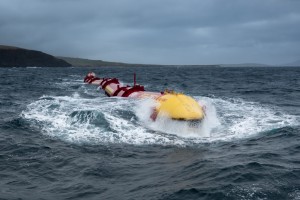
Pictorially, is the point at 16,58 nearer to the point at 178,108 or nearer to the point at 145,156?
the point at 178,108

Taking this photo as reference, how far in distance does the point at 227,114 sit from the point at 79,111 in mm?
8819

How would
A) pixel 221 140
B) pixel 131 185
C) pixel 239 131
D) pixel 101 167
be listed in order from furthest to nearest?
pixel 239 131
pixel 221 140
pixel 101 167
pixel 131 185

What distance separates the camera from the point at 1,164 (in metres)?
12.3

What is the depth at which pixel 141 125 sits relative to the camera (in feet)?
60.5

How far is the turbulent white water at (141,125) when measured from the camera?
15.8 m

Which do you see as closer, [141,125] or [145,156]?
[145,156]

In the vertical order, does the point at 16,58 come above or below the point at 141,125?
above

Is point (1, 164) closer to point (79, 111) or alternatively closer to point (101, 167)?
point (101, 167)

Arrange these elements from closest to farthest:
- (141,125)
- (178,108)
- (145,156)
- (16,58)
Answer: (145,156) < (178,108) < (141,125) < (16,58)

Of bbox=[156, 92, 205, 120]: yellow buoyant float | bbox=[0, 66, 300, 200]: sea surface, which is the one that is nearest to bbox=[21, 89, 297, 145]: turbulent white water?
bbox=[0, 66, 300, 200]: sea surface

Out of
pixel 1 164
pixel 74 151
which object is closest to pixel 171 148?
pixel 74 151

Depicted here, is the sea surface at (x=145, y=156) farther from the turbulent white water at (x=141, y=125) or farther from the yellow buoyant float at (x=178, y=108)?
the yellow buoyant float at (x=178, y=108)

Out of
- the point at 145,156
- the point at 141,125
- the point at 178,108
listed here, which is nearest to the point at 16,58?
the point at 141,125

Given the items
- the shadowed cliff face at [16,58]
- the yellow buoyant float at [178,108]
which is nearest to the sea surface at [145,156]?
the yellow buoyant float at [178,108]
